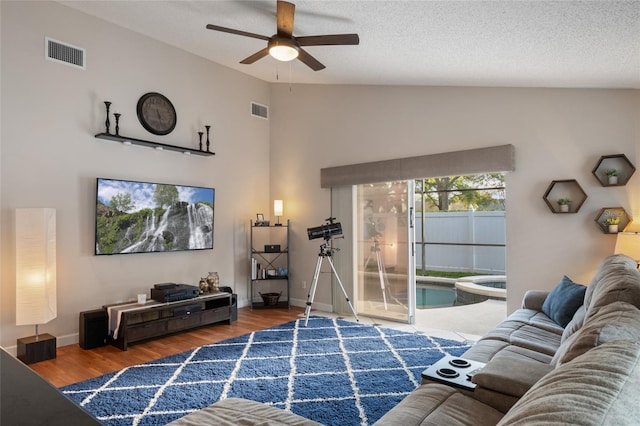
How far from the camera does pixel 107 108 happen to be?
173 inches

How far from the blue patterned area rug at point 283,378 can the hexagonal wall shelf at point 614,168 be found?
2073mm

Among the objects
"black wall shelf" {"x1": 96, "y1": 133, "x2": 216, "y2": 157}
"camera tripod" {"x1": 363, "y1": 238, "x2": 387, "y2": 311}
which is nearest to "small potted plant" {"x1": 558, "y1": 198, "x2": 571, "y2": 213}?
"camera tripod" {"x1": 363, "y1": 238, "x2": 387, "y2": 311}

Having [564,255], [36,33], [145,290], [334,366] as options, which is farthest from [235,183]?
[564,255]

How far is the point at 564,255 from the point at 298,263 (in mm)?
3532

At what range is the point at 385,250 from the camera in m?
5.23

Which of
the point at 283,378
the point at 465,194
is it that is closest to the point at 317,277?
the point at 283,378

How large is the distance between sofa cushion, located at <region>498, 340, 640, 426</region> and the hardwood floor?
3504 mm

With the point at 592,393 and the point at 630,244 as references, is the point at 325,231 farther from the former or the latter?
the point at 592,393

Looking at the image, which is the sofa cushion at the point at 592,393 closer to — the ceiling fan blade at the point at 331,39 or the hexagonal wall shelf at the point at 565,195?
the ceiling fan blade at the point at 331,39

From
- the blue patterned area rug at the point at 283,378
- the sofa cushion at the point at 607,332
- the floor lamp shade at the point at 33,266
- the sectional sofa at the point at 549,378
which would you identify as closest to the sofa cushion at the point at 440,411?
the sectional sofa at the point at 549,378

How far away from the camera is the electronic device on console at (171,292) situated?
4.45 metres

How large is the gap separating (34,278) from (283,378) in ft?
8.19

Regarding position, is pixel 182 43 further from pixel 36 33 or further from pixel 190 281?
pixel 190 281

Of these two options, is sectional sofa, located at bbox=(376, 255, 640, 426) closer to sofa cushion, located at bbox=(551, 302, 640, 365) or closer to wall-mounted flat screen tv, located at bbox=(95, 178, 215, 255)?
sofa cushion, located at bbox=(551, 302, 640, 365)
